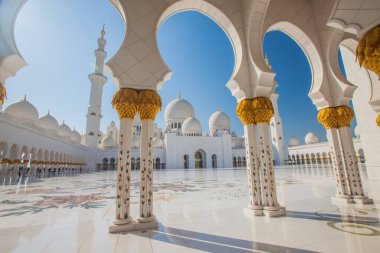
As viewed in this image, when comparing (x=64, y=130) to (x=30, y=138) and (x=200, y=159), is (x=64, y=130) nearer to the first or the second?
(x=30, y=138)

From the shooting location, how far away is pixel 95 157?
21672 millimetres

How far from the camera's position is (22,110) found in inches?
635

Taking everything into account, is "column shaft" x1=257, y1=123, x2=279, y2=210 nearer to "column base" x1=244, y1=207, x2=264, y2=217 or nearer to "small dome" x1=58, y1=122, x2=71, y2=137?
"column base" x1=244, y1=207, x2=264, y2=217

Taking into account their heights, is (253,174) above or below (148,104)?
below

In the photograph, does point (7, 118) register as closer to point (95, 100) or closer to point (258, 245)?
point (95, 100)

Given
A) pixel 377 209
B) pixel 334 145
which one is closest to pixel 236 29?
pixel 334 145

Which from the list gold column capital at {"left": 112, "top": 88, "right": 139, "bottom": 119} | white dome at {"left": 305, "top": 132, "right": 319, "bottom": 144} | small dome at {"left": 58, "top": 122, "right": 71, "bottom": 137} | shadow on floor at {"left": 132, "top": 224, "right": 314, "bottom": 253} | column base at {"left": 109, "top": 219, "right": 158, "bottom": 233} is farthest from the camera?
white dome at {"left": 305, "top": 132, "right": 319, "bottom": 144}

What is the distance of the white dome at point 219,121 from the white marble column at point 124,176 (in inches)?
993

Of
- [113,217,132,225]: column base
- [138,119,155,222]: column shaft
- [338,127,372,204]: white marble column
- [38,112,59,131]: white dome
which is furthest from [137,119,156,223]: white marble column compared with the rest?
[38,112,59,131]: white dome

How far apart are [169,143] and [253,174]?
19597mm

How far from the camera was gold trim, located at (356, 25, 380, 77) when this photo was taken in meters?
1.44

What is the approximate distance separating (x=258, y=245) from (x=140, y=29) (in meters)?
2.69

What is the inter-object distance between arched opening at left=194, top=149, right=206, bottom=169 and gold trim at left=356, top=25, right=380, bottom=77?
879 inches

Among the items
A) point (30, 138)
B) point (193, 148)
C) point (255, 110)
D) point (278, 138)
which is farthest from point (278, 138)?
point (30, 138)
